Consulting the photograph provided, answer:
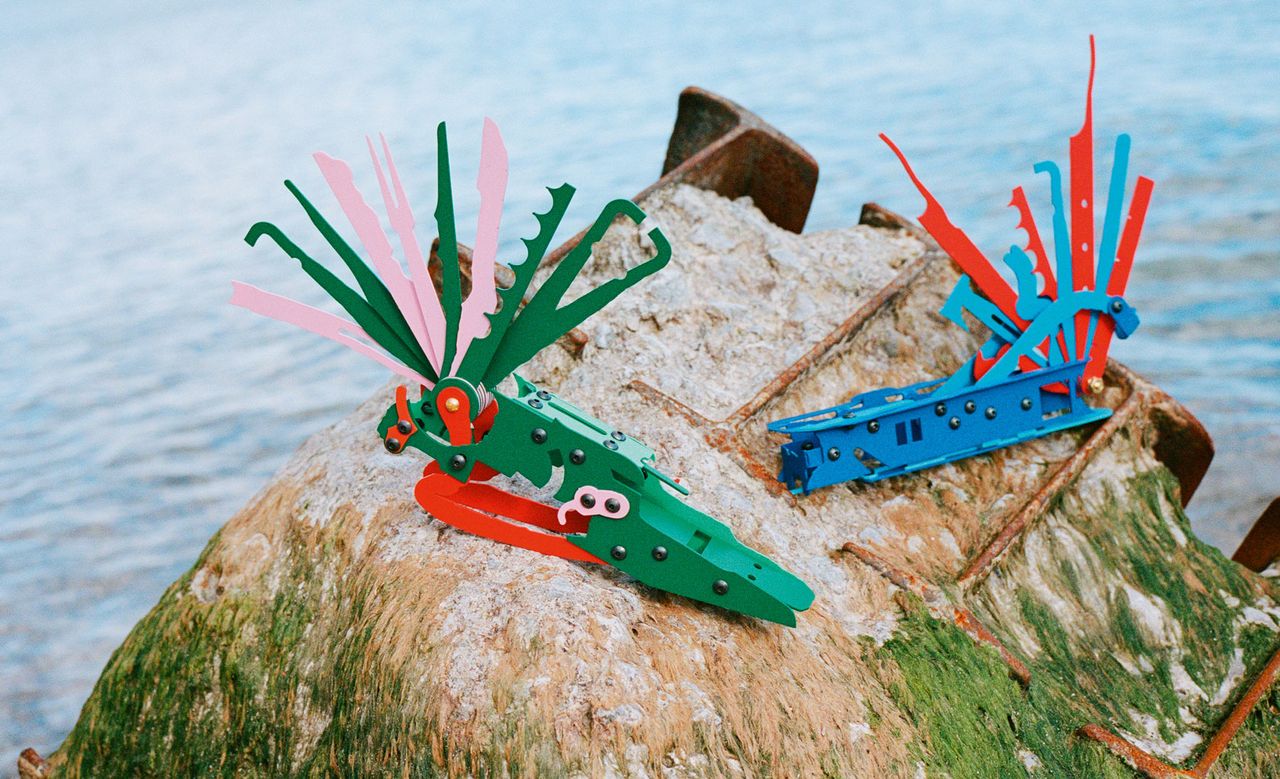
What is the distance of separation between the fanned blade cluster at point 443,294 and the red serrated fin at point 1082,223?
176cm

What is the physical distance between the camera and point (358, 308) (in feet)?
9.29

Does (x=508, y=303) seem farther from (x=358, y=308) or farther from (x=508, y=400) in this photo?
(x=358, y=308)

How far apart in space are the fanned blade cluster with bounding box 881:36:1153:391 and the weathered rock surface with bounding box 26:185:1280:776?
0.97ft

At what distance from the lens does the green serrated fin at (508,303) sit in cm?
268

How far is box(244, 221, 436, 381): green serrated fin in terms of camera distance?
2746 mm

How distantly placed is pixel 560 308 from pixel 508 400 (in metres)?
0.26

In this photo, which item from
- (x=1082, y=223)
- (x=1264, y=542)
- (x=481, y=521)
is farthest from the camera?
(x=1264, y=542)

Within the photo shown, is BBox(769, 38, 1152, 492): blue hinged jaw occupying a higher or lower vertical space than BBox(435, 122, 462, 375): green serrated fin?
lower

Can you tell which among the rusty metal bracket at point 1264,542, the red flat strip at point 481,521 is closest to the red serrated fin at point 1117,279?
the rusty metal bracket at point 1264,542

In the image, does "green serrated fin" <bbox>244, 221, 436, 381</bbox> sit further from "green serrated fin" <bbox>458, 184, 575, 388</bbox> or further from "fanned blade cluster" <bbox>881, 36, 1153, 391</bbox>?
"fanned blade cluster" <bbox>881, 36, 1153, 391</bbox>

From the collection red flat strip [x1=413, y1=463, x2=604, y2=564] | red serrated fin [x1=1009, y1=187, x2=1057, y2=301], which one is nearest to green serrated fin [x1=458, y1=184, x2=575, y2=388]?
red flat strip [x1=413, y1=463, x2=604, y2=564]

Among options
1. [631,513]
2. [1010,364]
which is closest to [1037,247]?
[1010,364]

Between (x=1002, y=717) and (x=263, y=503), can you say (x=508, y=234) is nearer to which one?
(x=263, y=503)

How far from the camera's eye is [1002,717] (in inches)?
118
